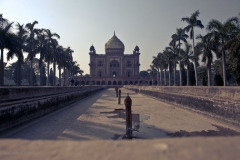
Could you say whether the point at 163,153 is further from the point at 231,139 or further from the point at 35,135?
the point at 35,135

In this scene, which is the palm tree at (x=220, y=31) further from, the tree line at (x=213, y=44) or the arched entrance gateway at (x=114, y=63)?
the arched entrance gateway at (x=114, y=63)

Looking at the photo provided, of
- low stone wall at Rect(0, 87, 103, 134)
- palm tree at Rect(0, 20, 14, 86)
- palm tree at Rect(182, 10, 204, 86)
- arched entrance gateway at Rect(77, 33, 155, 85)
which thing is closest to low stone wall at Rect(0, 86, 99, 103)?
low stone wall at Rect(0, 87, 103, 134)

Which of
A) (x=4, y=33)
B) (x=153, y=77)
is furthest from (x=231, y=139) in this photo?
(x=153, y=77)

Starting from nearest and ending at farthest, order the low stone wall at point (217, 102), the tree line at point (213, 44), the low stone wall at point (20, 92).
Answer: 1. the low stone wall at point (217, 102)
2. the low stone wall at point (20, 92)
3. the tree line at point (213, 44)

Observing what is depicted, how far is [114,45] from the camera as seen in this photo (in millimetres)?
89438

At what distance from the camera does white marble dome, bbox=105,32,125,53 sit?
88.4m

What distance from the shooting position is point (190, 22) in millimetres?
31797

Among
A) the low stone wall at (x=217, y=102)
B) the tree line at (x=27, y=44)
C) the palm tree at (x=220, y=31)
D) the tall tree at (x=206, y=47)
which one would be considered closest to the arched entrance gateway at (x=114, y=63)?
the tree line at (x=27, y=44)

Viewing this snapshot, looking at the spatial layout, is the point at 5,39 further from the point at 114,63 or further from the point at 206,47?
the point at 114,63

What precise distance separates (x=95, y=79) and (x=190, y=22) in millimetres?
55025

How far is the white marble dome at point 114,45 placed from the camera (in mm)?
88406

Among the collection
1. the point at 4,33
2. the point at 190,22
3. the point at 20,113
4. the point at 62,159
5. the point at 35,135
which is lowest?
the point at 35,135

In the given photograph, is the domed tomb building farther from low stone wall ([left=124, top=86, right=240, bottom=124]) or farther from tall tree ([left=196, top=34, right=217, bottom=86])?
low stone wall ([left=124, top=86, right=240, bottom=124])

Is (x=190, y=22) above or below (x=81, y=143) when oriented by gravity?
above
